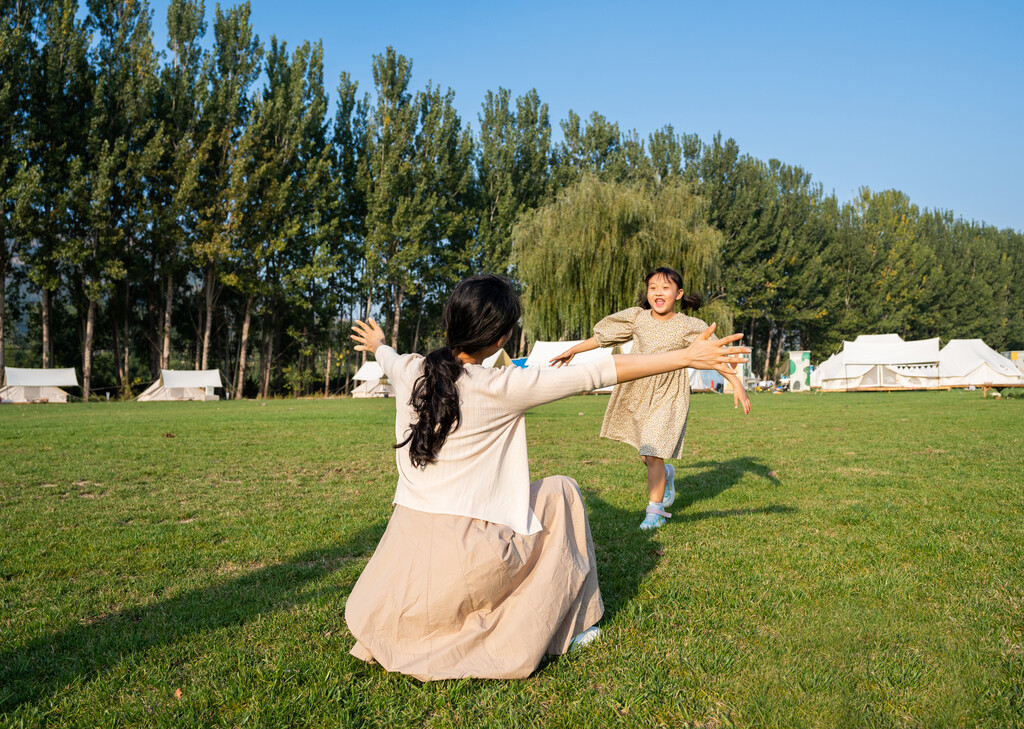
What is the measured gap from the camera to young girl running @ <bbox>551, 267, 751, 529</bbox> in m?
5.02

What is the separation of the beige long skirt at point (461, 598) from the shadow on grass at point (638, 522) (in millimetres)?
692

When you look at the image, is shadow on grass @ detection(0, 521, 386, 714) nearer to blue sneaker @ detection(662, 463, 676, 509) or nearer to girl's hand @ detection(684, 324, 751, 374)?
girl's hand @ detection(684, 324, 751, 374)

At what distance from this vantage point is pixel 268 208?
3133 cm

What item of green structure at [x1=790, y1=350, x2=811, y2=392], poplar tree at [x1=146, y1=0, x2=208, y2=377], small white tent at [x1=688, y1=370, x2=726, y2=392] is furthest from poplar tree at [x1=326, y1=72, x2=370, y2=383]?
green structure at [x1=790, y1=350, x2=811, y2=392]

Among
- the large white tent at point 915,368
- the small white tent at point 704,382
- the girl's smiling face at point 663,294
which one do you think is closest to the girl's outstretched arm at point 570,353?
the girl's smiling face at point 663,294

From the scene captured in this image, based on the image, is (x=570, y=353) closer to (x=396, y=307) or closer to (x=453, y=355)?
(x=453, y=355)

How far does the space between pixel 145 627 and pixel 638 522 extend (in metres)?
3.30

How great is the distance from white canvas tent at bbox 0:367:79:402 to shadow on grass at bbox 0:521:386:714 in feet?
98.4

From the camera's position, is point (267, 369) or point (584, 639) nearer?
point (584, 639)

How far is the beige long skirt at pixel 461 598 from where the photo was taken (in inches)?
95.0

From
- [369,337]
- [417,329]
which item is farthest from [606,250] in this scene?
[369,337]

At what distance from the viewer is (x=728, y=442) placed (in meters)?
10.1

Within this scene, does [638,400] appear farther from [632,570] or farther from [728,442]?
[728,442]

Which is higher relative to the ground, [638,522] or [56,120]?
[56,120]
